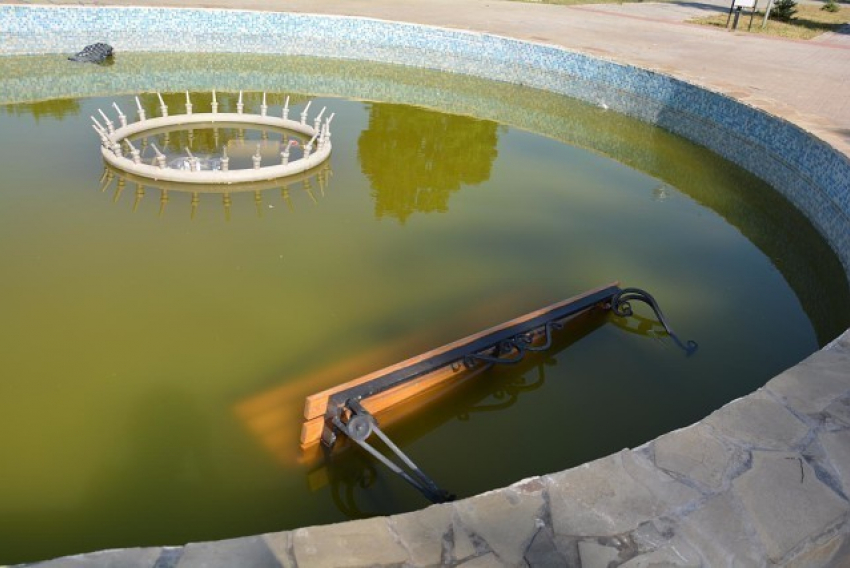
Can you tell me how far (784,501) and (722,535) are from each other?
447 millimetres

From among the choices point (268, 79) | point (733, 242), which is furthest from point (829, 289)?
point (268, 79)

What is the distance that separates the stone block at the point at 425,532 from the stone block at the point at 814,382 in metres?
2.26

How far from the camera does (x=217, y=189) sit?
7.73 meters

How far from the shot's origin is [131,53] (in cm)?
1412

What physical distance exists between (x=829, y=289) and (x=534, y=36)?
34.7ft

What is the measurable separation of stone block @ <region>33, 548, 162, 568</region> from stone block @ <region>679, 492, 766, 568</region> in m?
2.25

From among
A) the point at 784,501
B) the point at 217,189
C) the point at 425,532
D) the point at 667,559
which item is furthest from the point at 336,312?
the point at 784,501

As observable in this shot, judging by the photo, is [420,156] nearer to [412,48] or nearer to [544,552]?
[412,48]

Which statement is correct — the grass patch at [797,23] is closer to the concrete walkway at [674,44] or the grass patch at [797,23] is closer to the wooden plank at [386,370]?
the concrete walkway at [674,44]

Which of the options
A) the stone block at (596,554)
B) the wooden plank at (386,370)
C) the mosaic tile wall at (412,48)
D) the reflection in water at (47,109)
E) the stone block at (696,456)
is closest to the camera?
the stone block at (596,554)

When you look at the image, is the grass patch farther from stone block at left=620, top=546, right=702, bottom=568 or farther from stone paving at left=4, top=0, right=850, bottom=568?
stone block at left=620, top=546, right=702, bottom=568

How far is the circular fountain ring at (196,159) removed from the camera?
7.73 meters

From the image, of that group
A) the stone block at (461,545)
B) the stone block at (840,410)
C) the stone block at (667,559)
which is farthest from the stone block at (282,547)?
the stone block at (840,410)

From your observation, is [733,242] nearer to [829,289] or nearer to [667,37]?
[829,289]
